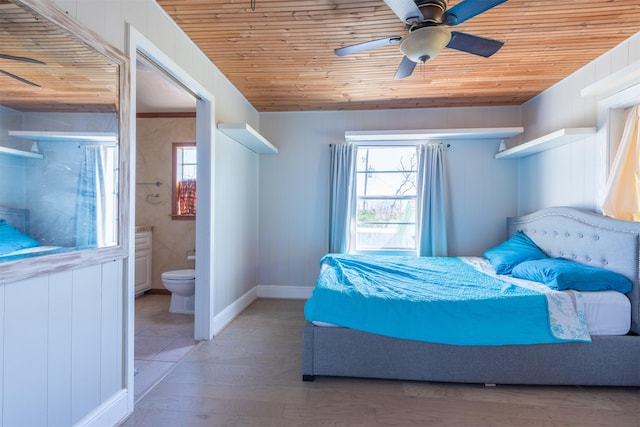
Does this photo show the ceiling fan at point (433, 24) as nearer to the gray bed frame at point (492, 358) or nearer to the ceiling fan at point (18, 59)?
the ceiling fan at point (18, 59)

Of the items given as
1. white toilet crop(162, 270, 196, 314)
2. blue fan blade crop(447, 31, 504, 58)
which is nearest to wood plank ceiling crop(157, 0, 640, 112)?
blue fan blade crop(447, 31, 504, 58)

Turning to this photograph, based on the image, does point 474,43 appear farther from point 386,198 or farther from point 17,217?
point 17,217

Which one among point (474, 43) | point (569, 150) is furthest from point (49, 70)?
point (569, 150)

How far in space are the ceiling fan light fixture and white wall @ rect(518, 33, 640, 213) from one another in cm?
176

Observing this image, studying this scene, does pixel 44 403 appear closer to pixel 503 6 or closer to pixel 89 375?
pixel 89 375

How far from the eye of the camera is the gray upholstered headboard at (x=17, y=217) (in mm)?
1232

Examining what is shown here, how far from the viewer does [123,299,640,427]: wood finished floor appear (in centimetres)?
183

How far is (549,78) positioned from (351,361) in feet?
11.1

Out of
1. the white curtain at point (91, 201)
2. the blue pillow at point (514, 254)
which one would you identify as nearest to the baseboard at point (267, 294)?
the white curtain at point (91, 201)

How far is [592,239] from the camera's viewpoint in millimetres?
2578

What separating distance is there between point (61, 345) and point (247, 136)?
2.39 metres

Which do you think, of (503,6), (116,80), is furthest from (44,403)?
(503,6)

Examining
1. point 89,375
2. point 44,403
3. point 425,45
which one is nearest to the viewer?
point 44,403

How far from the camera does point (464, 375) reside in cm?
216
